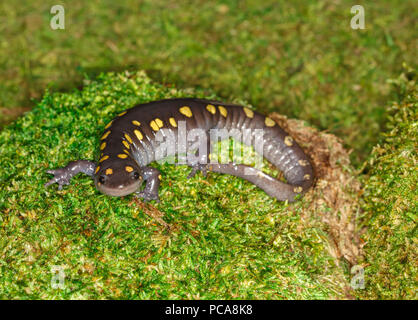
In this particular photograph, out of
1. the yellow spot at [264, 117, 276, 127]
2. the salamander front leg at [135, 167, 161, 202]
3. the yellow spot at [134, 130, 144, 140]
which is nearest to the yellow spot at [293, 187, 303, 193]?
the yellow spot at [264, 117, 276, 127]

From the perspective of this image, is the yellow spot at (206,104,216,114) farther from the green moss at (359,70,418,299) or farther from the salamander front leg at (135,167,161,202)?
the green moss at (359,70,418,299)

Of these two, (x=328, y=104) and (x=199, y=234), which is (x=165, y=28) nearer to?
(x=328, y=104)

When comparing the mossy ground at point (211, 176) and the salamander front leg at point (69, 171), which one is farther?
the salamander front leg at point (69, 171)

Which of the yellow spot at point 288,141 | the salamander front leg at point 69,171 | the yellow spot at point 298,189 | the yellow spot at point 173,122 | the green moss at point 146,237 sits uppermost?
the yellow spot at point 173,122

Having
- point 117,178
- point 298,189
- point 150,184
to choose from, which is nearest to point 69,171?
point 117,178

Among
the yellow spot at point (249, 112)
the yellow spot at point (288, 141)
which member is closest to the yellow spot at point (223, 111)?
the yellow spot at point (249, 112)

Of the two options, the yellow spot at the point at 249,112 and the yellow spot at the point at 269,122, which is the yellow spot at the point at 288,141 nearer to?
the yellow spot at the point at 269,122
